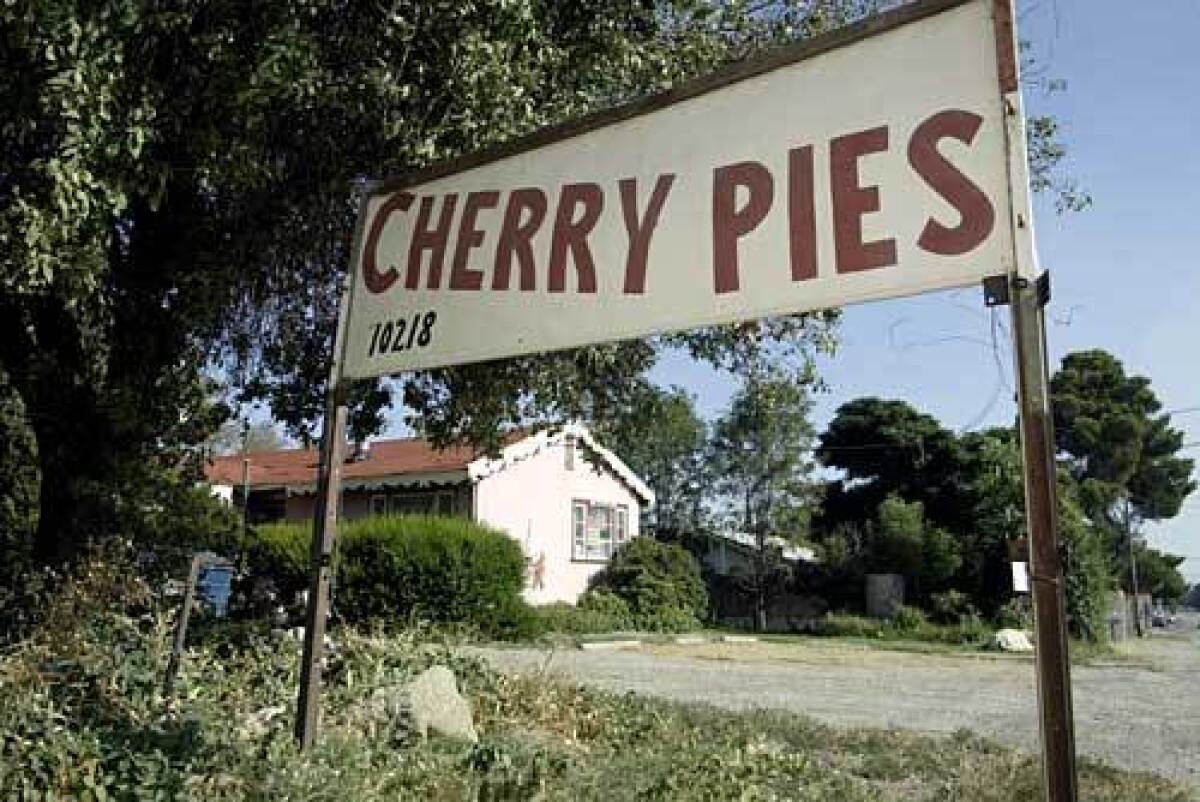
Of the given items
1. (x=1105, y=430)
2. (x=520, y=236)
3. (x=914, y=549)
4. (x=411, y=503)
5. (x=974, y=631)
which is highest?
(x=1105, y=430)

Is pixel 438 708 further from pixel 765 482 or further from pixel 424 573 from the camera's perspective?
pixel 765 482

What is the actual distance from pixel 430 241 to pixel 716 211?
4.85 feet

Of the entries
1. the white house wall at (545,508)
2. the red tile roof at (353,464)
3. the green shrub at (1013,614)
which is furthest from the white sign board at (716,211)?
the green shrub at (1013,614)

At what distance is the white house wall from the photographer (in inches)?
1089

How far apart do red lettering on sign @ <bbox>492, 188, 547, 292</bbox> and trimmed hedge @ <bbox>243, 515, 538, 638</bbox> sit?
55.3 feet

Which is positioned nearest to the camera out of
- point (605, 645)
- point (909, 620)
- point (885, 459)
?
point (605, 645)

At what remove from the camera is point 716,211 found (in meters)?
3.94

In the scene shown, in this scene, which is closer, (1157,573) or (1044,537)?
(1044,537)

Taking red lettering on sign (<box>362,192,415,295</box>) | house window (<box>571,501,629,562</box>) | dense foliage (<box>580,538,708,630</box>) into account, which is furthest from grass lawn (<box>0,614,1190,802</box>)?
house window (<box>571,501,629,562</box>)

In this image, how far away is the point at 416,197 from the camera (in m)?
4.99

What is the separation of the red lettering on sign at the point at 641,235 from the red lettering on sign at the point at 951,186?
3.22ft

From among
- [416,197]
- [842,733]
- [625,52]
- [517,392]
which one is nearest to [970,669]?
[842,733]

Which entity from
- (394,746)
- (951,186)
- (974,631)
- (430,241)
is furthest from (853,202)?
(974,631)

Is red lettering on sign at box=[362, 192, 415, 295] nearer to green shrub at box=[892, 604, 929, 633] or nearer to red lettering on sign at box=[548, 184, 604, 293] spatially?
red lettering on sign at box=[548, 184, 604, 293]
